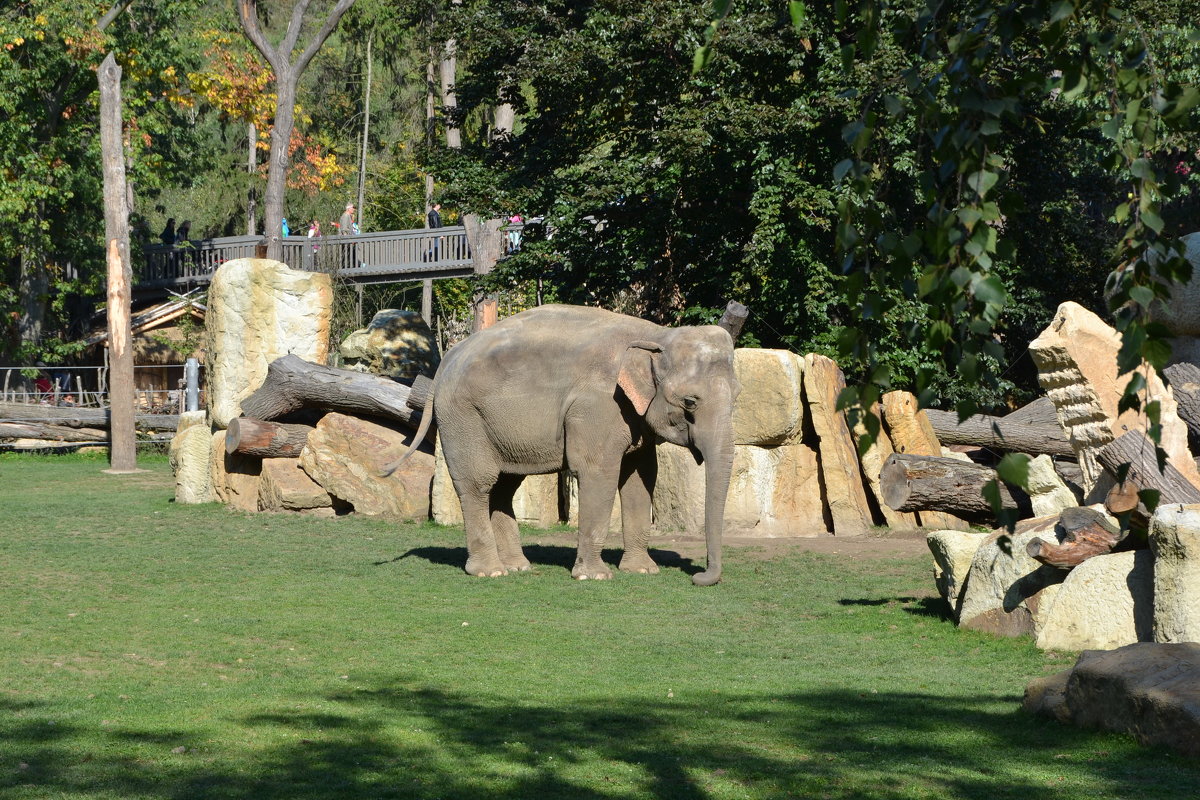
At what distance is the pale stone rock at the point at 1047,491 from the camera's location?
43.8 feet

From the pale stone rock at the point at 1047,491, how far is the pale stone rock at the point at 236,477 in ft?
32.1

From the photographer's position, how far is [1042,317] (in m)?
20.5

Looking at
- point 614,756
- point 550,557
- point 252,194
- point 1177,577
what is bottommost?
point 614,756

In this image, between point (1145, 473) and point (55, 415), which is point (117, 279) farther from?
point (1145, 473)

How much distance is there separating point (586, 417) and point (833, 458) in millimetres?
4759

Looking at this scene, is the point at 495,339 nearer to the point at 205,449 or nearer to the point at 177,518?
the point at 177,518

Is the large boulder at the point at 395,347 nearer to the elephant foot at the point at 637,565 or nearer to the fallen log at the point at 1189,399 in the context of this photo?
the elephant foot at the point at 637,565

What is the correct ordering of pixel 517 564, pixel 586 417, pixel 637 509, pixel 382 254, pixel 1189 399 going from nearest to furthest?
pixel 586 417
pixel 1189 399
pixel 637 509
pixel 517 564
pixel 382 254

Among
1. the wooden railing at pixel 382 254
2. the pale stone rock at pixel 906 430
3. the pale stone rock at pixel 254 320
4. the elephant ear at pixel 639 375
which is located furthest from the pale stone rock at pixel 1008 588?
the wooden railing at pixel 382 254

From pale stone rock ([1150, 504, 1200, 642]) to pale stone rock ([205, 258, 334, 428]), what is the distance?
46.7 ft

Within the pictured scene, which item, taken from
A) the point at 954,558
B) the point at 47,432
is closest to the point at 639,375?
the point at 954,558

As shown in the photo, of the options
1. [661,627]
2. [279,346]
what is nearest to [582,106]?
[279,346]

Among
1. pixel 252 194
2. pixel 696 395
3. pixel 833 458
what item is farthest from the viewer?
pixel 252 194

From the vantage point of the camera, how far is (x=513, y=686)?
7.82 metres
